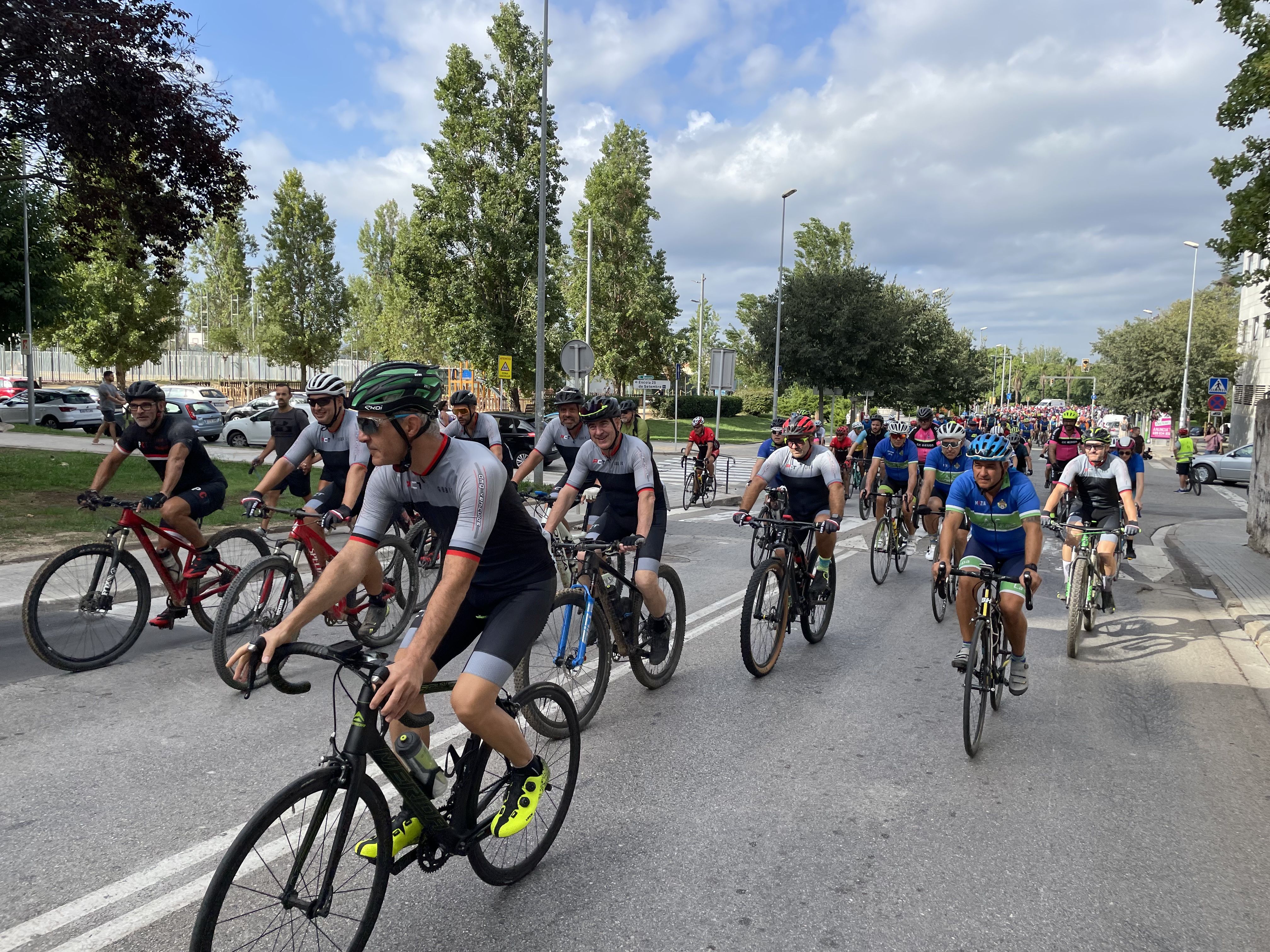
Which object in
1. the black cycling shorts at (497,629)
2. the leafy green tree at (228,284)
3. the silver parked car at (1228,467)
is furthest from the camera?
the leafy green tree at (228,284)

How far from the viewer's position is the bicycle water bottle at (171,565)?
629cm

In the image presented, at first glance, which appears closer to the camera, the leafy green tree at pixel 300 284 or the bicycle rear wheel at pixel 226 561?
the bicycle rear wheel at pixel 226 561

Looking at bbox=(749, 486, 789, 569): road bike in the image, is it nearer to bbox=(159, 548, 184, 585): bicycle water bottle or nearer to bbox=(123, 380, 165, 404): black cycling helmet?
bbox=(159, 548, 184, 585): bicycle water bottle

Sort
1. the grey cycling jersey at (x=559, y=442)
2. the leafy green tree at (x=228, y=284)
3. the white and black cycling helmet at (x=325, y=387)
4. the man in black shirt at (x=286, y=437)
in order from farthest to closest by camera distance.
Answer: the leafy green tree at (x=228, y=284) < the man in black shirt at (x=286, y=437) < the grey cycling jersey at (x=559, y=442) < the white and black cycling helmet at (x=325, y=387)

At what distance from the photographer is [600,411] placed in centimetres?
573

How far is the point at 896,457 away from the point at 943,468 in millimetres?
1248

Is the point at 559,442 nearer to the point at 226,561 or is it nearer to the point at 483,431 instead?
the point at 483,431

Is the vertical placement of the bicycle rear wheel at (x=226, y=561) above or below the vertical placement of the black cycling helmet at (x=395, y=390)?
below

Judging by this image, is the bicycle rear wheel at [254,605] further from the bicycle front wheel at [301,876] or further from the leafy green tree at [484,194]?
the leafy green tree at [484,194]

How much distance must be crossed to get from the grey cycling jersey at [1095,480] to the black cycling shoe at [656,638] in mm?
4381

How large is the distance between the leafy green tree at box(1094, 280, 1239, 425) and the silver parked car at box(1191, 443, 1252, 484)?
22.7 meters

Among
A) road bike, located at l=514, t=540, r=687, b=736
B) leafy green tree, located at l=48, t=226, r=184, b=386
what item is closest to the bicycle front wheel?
road bike, located at l=514, t=540, r=687, b=736

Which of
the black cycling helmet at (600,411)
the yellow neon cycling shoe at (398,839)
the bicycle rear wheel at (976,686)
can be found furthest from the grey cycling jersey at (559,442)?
the yellow neon cycling shoe at (398,839)

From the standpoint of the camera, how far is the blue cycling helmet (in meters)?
5.67
